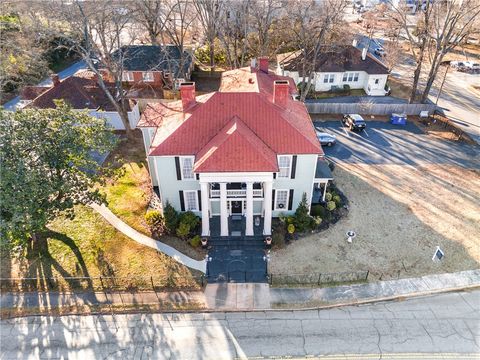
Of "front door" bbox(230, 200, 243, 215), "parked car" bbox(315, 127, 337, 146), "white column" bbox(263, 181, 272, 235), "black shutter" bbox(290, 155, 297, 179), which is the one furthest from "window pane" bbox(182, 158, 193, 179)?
"parked car" bbox(315, 127, 337, 146)

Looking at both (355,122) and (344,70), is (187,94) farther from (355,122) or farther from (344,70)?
(344,70)

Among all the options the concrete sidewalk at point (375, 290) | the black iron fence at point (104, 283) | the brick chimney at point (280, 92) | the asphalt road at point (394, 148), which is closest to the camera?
the concrete sidewalk at point (375, 290)

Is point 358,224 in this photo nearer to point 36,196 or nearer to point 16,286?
point 36,196

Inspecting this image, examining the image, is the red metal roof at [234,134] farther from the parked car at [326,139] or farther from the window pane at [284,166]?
the parked car at [326,139]

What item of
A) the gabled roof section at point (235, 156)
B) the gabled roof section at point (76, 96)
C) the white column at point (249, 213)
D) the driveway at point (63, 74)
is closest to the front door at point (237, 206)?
the white column at point (249, 213)

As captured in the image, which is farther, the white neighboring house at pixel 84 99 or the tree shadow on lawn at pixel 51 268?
the white neighboring house at pixel 84 99

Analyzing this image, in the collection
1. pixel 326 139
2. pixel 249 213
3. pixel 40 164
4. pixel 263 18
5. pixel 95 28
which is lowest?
pixel 326 139

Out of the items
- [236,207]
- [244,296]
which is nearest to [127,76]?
[236,207]
